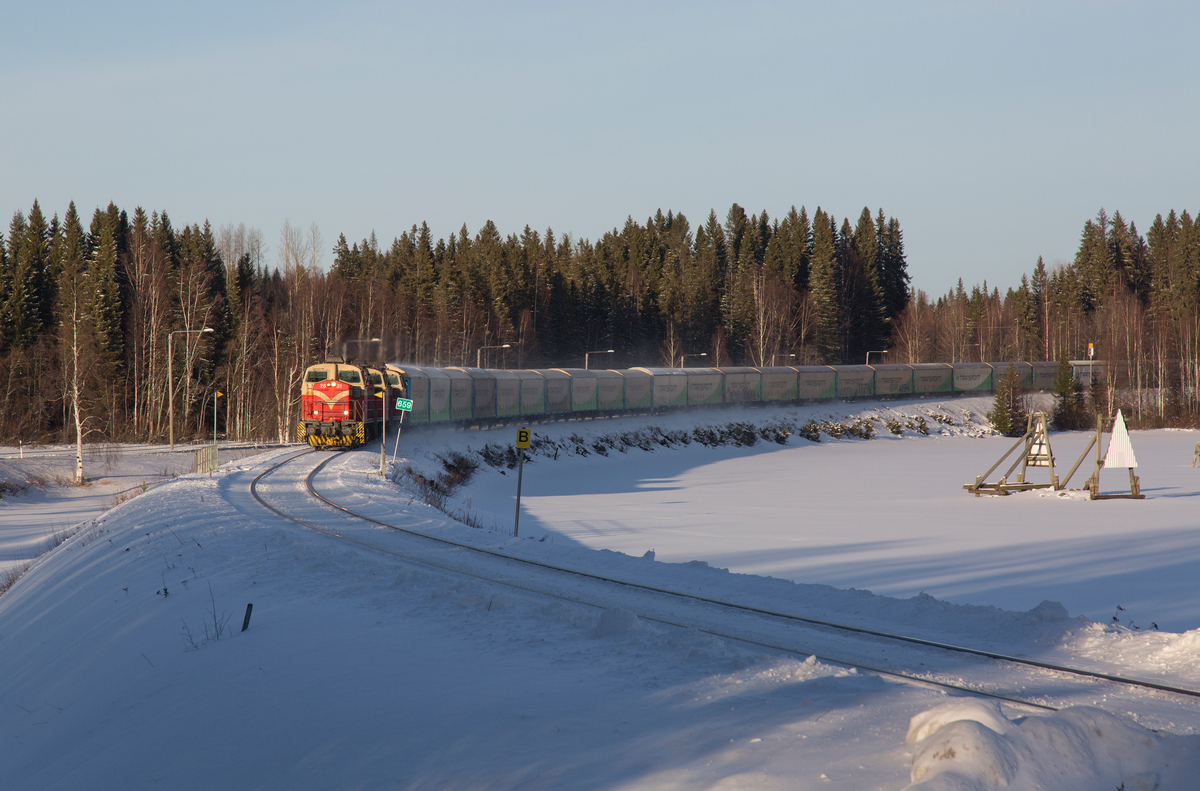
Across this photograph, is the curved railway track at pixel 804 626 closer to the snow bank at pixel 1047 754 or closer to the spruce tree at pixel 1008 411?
the snow bank at pixel 1047 754

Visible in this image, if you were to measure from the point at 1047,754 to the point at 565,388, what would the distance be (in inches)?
1767

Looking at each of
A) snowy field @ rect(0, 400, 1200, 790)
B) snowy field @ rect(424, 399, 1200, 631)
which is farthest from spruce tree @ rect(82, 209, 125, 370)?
snowy field @ rect(0, 400, 1200, 790)

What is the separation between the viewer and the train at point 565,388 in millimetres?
34625

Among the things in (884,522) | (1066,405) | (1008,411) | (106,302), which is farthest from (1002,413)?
(106,302)

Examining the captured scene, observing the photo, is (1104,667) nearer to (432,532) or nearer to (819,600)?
(819,600)

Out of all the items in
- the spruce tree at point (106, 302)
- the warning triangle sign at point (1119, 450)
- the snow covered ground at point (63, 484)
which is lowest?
the snow covered ground at point (63, 484)

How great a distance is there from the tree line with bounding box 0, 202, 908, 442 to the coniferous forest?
244 millimetres

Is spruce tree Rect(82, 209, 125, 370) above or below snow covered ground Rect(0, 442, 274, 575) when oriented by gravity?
above

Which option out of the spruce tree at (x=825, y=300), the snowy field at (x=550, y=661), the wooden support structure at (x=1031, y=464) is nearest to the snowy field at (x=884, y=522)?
the snowy field at (x=550, y=661)

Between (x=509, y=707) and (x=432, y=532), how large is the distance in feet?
32.3

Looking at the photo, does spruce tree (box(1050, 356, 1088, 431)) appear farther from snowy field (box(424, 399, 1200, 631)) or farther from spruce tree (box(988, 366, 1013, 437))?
A: snowy field (box(424, 399, 1200, 631))

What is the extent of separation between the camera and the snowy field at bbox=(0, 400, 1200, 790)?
5.32 metres

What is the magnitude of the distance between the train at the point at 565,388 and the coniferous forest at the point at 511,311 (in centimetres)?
1109

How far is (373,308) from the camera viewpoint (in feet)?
238
